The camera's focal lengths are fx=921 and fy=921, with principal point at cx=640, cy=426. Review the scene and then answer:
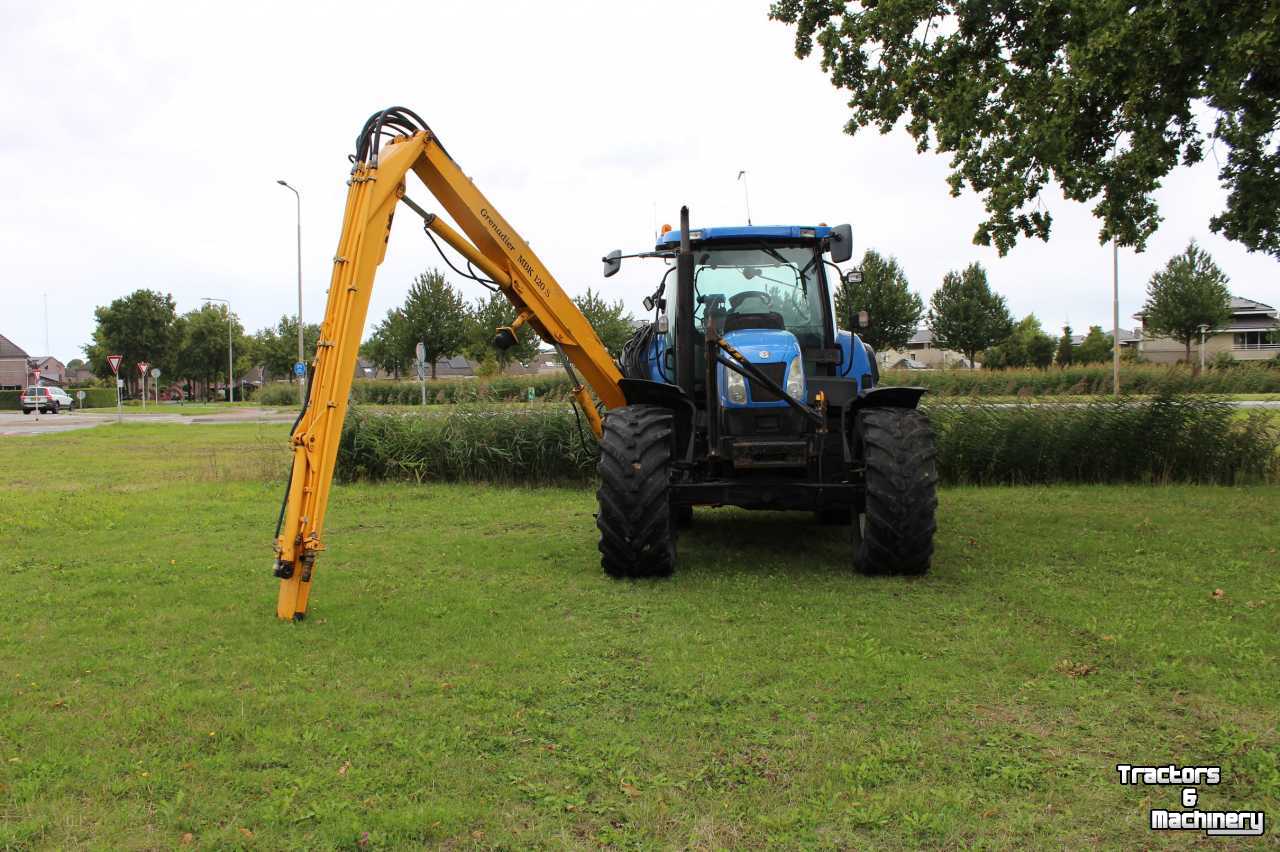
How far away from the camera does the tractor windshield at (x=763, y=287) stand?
7855mm

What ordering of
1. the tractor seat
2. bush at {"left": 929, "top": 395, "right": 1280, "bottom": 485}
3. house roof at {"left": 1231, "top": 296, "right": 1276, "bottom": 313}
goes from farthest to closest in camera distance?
1. house roof at {"left": 1231, "top": 296, "right": 1276, "bottom": 313}
2. bush at {"left": 929, "top": 395, "right": 1280, "bottom": 485}
3. the tractor seat

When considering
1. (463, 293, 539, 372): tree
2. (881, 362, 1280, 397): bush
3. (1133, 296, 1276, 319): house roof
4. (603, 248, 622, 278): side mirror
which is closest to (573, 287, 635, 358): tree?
(463, 293, 539, 372): tree

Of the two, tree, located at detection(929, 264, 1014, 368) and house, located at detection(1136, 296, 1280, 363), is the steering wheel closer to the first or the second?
tree, located at detection(929, 264, 1014, 368)

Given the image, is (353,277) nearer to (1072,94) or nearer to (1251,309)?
(1072,94)

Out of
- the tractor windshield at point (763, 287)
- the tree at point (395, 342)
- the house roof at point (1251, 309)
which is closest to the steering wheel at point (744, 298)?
the tractor windshield at point (763, 287)

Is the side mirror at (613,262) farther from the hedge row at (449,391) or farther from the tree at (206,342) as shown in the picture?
the tree at (206,342)

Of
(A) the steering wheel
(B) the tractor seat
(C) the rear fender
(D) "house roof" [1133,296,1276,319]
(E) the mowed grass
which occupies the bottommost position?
(E) the mowed grass

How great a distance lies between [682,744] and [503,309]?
3542 cm

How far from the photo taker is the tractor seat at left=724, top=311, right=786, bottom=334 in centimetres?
771

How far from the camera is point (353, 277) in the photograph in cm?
580

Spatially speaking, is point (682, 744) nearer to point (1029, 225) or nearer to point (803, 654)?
point (803, 654)

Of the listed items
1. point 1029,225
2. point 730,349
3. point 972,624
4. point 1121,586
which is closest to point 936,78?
point 1029,225

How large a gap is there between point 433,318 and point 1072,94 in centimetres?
4125

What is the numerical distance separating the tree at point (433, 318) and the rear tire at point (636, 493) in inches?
1612
